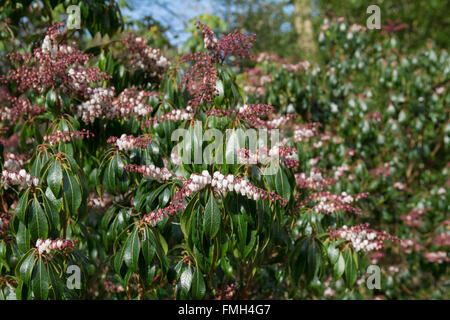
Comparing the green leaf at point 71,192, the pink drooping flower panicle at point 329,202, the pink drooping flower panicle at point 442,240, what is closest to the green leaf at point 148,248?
the green leaf at point 71,192

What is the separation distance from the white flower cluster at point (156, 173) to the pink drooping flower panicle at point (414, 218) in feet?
12.4

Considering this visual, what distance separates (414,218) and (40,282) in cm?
455

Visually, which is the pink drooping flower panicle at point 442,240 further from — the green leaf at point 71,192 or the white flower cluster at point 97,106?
the green leaf at point 71,192

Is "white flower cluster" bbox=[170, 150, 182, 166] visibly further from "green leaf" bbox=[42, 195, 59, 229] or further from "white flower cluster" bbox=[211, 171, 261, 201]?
"green leaf" bbox=[42, 195, 59, 229]

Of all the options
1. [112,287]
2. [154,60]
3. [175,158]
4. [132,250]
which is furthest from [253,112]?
[112,287]

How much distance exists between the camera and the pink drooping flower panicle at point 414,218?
5.23 m

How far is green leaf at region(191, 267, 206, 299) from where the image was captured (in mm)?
2195

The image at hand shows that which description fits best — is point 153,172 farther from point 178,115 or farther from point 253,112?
point 253,112

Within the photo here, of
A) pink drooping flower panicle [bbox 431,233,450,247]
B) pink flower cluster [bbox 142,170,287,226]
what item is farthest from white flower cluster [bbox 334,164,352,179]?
pink flower cluster [bbox 142,170,287,226]

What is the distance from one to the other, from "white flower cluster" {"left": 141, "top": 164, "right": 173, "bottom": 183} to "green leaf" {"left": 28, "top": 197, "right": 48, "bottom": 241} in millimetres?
538

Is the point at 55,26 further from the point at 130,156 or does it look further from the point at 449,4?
the point at 449,4

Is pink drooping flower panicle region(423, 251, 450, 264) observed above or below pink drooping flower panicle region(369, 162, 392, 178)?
below

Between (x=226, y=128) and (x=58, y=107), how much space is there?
1.02 m

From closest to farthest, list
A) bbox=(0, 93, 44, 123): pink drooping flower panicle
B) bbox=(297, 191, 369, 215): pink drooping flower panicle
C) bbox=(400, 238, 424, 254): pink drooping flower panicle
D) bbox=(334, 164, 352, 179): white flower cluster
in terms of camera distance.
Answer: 1. bbox=(0, 93, 44, 123): pink drooping flower panicle
2. bbox=(297, 191, 369, 215): pink drooping flower panicle
3. bbox=(334, 164, 352, 179): white flower cluster
4. bbox=(400, 238, 424, 254): pink drooping flower panicle
